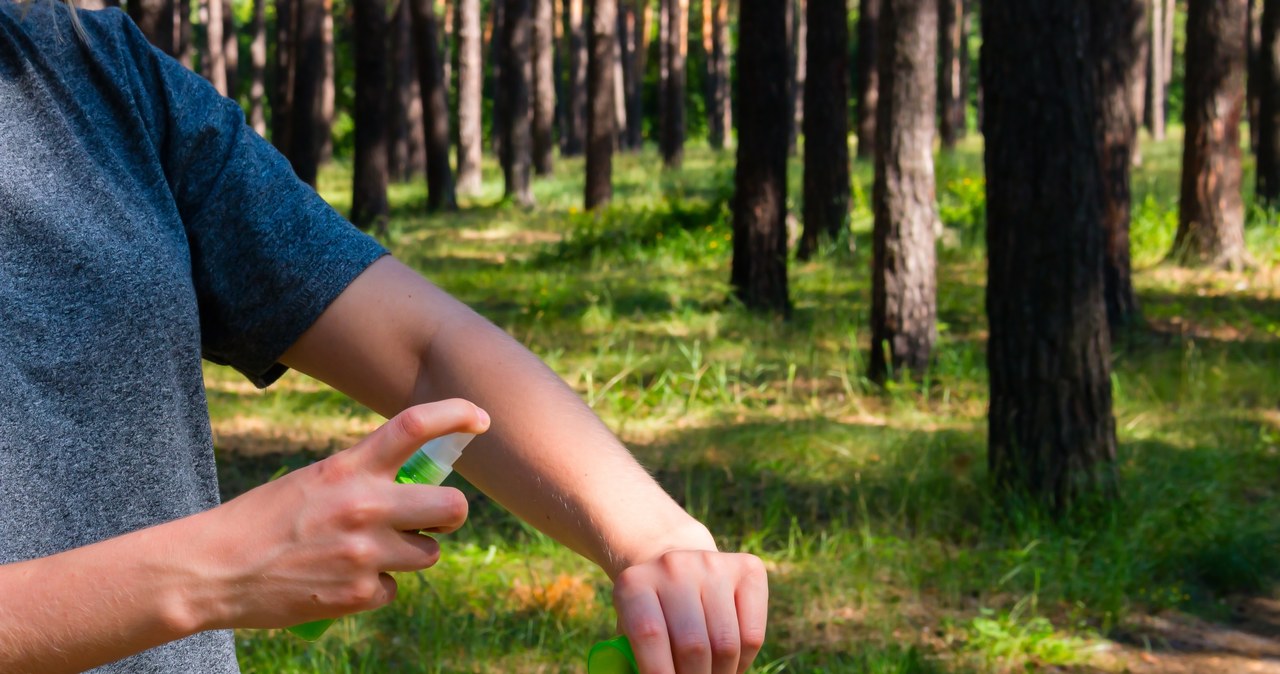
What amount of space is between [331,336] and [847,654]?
2.76m

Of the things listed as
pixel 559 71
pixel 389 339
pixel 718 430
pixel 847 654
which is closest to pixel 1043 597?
pixel 847 654

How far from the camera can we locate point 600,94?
14.8 metres

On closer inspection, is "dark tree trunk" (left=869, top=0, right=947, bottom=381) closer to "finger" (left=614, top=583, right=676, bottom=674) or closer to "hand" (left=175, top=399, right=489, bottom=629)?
"finger" (left=614, top=583, right=676, bottom=674)

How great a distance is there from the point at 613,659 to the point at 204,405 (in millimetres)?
549

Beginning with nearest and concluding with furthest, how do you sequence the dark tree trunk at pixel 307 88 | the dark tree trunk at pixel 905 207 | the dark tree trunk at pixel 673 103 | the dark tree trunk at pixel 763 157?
the dark tree trunk at pixel 905 207 → the dark tree trunk at pixel 763 157 → the dark tree trunk at pixel 307 88 → the dark tree trunk at pixel 673 103

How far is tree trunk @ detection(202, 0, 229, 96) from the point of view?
2458 centimetres

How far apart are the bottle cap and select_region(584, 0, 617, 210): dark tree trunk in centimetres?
1399

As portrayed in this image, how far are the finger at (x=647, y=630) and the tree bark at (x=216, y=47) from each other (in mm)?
24743

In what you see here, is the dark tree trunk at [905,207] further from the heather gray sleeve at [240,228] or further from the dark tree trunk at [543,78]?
the dark tree trunk at [543,78]

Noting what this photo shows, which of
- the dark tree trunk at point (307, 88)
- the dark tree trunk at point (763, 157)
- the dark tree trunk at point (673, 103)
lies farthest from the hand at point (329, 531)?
the dark tree trunk at point (673, 103)

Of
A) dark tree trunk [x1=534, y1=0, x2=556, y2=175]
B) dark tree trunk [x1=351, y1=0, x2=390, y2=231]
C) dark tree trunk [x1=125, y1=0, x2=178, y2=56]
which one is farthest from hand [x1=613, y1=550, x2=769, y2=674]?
dark tree trunk [x1=534, y1=0, x2=556, y2=175]

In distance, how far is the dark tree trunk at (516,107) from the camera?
16.5 m

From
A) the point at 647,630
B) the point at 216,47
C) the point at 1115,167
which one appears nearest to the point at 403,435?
the point at 647,630

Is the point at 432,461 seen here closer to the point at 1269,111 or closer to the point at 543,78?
the point at 1269,111
